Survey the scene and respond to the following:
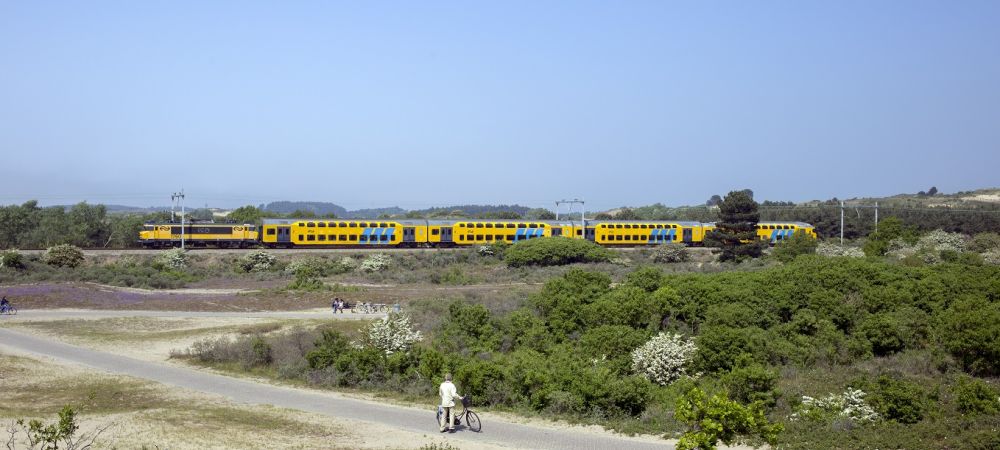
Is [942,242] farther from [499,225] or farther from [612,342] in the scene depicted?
[612,342]

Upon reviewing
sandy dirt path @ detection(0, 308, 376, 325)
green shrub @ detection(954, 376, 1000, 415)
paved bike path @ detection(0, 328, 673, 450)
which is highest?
green shrub @ detection(954, 376, 1000, 415)

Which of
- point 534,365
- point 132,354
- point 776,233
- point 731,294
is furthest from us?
point 776,233

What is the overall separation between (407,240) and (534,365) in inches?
1890

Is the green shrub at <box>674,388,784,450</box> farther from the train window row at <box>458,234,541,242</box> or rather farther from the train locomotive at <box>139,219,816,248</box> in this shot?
the train window row at <box>458,234,541,242</box>

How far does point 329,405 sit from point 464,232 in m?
50.9

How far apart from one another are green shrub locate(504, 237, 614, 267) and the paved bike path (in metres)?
36.5

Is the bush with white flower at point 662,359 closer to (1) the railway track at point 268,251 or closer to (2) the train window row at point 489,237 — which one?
(1) the railway track at point 268,251

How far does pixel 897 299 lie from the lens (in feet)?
87.2

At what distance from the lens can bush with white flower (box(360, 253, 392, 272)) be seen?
5712 centimetres

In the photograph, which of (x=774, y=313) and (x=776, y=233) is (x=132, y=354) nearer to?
(x=774, y=313)

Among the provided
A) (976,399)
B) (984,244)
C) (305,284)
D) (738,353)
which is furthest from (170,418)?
(984,244)

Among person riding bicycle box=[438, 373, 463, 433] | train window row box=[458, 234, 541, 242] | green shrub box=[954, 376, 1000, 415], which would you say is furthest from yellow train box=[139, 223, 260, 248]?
green shrub box=[954, 376, 1000, 415]

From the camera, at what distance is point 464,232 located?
2731 inches

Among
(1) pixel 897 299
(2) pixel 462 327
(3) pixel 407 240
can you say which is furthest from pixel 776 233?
(2) pixel 462 327
